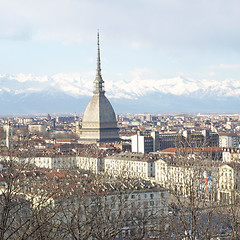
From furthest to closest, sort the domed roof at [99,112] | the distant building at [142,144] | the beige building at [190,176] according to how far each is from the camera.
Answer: the domed roof at [99,112] → the distant building at [142,144] → the beige building at [190,176]

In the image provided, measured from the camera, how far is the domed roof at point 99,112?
120m

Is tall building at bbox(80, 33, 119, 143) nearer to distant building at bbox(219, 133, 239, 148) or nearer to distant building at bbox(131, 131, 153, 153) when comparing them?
distant building at bbox(219, 133, 239, 148)

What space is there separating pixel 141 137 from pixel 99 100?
28.5 meters

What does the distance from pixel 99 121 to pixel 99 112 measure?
6.88ft

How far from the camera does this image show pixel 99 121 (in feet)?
391

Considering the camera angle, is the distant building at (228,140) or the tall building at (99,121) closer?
the distant building at (228,140)

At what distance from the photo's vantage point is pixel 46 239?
15391 mm

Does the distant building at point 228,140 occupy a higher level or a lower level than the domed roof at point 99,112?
lower

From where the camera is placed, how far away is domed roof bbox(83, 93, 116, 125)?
120 m

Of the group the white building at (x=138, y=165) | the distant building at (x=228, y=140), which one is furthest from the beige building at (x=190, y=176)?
the distant building at (x=228, y=140)

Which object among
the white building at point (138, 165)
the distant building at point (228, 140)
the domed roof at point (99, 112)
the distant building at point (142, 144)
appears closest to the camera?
the white building at point (138, 165)

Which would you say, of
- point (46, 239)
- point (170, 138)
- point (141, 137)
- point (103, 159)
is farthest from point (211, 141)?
point (46, 239)

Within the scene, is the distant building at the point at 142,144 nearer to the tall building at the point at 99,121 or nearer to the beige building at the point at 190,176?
the tall building at the point at 99,121

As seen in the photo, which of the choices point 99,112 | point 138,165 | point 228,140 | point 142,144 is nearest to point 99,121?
point 99,112
